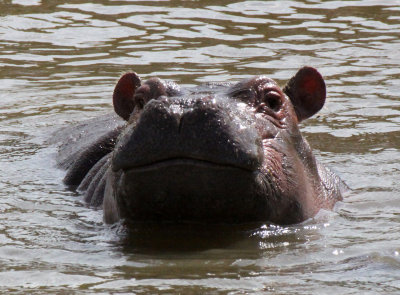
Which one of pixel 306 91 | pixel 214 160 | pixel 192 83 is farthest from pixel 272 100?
pixel 192 83

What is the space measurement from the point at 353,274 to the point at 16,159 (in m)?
4.69

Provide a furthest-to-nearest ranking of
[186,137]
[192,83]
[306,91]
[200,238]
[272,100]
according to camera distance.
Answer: [192,83], [306,91], [272,100], [200,238], [186,137]

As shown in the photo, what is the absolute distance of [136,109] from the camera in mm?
6469

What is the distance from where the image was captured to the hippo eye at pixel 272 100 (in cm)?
649

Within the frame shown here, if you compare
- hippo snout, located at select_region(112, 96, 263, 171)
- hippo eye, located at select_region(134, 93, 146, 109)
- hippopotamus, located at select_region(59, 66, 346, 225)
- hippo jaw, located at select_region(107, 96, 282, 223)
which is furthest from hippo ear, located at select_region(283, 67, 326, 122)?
hippo snout, located at select_region(112, 96, 263, 171)

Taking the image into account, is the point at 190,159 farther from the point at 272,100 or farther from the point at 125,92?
the point at 125,92

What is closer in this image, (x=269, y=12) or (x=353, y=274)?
(x=353, y=274)

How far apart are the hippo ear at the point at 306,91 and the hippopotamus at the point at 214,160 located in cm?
13

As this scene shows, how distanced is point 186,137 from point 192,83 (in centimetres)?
551

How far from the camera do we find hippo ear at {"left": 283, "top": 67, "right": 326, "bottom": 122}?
7117mm

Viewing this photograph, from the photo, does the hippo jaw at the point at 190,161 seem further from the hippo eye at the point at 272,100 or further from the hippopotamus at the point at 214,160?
the hippo eye at the point at 272,100

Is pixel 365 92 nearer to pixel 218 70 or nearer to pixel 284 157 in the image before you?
pixel 218 70

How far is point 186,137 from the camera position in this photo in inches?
208

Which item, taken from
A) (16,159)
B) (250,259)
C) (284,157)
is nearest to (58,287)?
(250,259)
